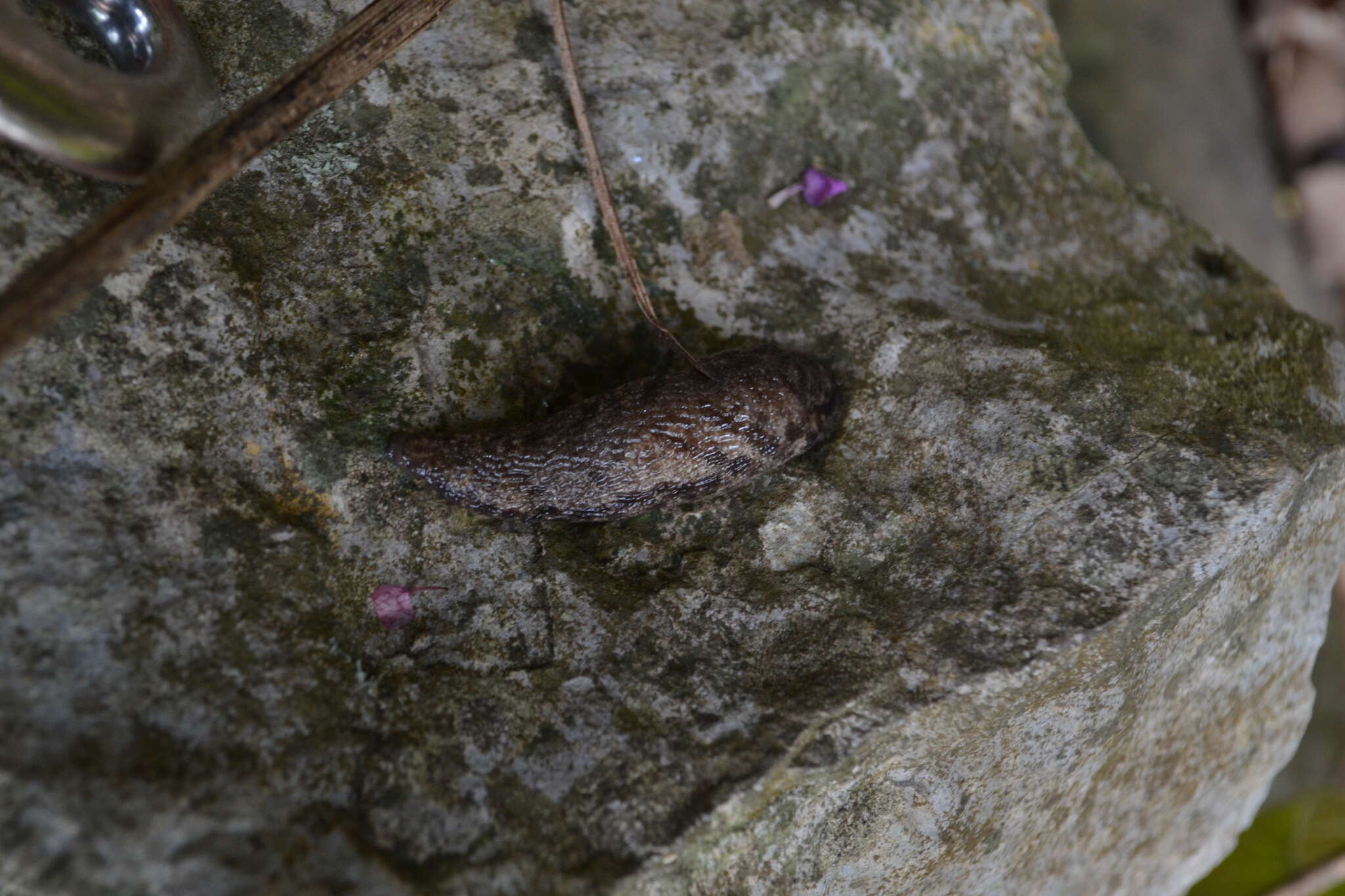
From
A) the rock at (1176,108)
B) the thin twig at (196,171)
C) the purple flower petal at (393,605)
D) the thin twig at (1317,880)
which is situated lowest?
the thin twig at (1317,880)

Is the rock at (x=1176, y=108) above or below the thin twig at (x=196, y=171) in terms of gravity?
above

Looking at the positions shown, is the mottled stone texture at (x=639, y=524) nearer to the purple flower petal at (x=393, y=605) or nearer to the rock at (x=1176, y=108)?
the purple flower petal at (x=393, y=605)

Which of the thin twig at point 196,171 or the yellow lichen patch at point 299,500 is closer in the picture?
the thin twig at point 196,171

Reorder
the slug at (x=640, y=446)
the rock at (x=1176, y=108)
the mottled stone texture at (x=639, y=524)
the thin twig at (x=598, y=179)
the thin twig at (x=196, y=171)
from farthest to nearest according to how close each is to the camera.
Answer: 1. the rock at (x=1176, y=108)
2. the thin twig at (x=598, y=179)
3. the slug at (x=640, y=446)
4. the mottled stone texture at (x=639, y=524)
5. the thin twig at (x=196, y=171)

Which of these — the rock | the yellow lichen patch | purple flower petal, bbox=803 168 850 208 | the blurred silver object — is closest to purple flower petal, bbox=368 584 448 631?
the yellow lichen patch

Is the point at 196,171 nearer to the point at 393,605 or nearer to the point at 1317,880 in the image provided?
the point at 393,605

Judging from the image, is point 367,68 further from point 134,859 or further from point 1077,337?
point 1077,337

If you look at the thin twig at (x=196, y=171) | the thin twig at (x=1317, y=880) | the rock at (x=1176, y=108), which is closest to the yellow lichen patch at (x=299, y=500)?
the thin twig at (x=196, y=171)

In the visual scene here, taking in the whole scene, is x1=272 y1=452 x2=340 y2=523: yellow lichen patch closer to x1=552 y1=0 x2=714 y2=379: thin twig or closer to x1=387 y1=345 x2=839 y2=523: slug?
x1=387 y1=345 x2=839 y2=523: slug
